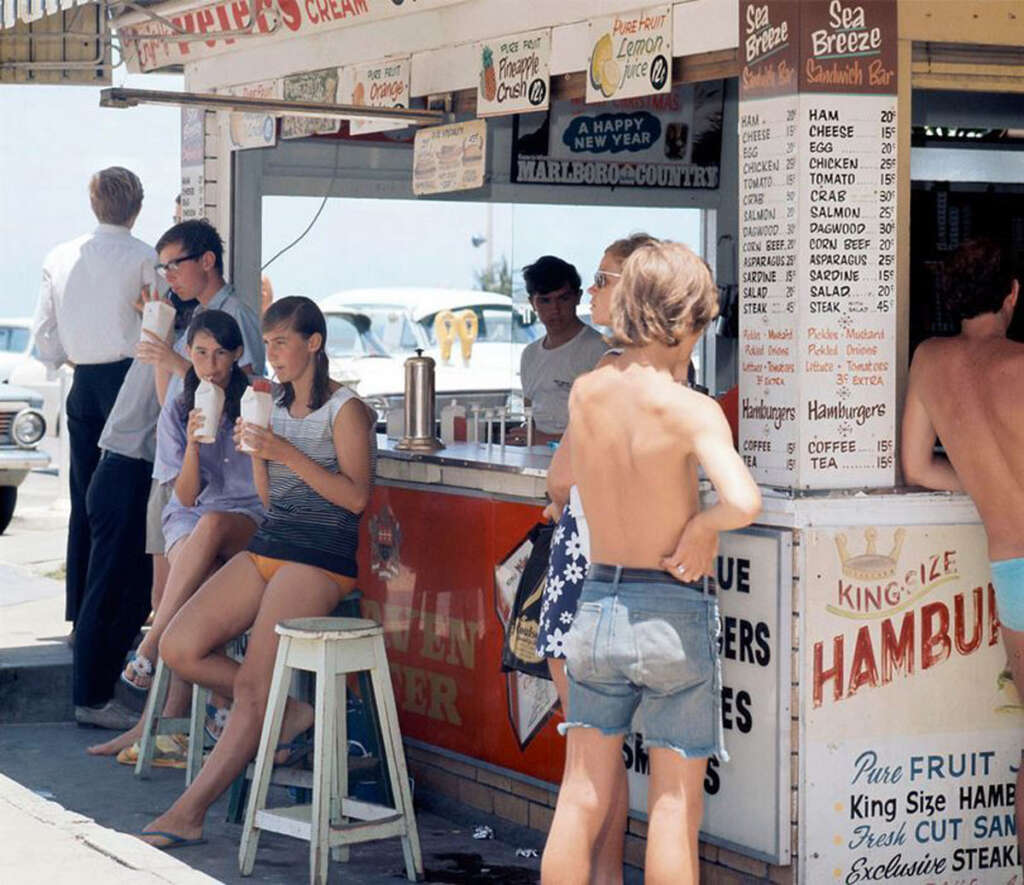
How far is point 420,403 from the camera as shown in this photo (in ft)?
22.6

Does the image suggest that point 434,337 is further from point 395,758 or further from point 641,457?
point 641,457

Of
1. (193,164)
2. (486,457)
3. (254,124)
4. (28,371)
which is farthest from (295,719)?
(28,371)

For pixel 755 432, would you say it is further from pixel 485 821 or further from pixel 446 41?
pixel 446 41

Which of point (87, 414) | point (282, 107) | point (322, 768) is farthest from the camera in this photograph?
point (87, 414)

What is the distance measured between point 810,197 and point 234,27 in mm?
3955

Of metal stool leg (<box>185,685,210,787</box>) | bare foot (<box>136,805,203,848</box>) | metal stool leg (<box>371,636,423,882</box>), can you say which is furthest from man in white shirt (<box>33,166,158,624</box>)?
metal stool leg (<box>371,636,423,882</box>)

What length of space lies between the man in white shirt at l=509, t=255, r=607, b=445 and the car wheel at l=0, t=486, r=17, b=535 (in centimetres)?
644

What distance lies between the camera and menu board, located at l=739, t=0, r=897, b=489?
16.6ft

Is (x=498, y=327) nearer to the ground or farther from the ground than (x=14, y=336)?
nearer to the ground

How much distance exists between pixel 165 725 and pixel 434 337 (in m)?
8.12

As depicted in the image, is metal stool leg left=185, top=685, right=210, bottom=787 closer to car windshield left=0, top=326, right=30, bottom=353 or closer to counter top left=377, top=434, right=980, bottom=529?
counter top left=377, top=434, right=980, bottom=529

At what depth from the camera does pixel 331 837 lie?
562cm

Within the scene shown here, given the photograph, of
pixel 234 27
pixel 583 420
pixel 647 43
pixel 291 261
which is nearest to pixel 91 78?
pixel 234 27

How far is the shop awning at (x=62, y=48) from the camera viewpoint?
7898mm
